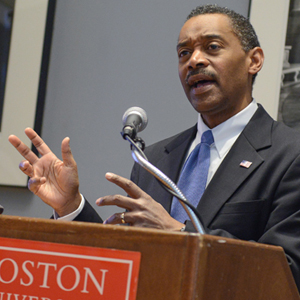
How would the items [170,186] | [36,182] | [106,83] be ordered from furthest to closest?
[106,83] < [36,182] < [170,186]

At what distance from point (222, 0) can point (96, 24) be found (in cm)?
58

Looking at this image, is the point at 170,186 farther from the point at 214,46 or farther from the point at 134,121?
the point at 214,46

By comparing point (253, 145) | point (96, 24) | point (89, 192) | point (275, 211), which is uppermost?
point (96, 24)

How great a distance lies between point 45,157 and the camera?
4.21ft

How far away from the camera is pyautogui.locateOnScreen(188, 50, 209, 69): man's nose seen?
146 cm

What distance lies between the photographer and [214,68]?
1452 millimetres

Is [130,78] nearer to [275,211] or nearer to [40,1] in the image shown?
[40,1]

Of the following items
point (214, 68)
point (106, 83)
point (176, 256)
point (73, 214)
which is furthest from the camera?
point (106, 83)

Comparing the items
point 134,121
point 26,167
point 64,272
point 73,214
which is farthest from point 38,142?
point 64,272

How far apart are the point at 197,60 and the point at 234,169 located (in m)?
0.40

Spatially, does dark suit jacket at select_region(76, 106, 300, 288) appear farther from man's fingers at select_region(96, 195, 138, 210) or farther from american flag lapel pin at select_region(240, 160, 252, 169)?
man's fingers at select_region(96, 195, 138, 210)

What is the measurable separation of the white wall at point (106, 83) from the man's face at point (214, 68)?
38 cm

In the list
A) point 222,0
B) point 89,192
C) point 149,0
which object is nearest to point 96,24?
point 149,0

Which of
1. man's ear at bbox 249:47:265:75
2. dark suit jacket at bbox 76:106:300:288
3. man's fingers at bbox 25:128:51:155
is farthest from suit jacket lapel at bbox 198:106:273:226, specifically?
man's fingers at bbox 25:128:51:155
